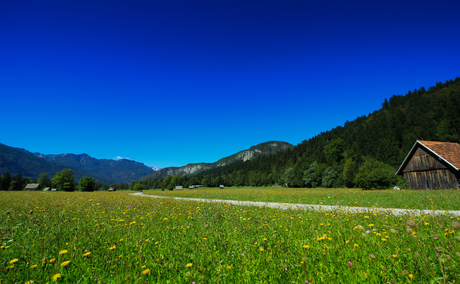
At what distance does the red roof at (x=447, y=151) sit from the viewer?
25.7 meters

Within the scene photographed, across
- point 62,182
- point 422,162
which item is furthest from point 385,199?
point 62,182

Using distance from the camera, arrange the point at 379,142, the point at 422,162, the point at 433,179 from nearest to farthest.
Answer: the point at 433,179 → the point at 422,162 → the point at 379,142

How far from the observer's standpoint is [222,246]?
470cm

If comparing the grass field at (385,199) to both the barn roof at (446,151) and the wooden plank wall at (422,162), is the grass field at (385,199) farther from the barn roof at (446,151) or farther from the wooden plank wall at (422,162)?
the wooden plank wall at (422,162)

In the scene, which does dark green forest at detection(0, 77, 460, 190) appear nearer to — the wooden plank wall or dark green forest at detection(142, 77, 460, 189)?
dark green forest at detection(142, 77, 460, 189)

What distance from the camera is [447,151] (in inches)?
1072

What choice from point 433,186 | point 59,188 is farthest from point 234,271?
point 59,188

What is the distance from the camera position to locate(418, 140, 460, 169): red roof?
25675 millimetres

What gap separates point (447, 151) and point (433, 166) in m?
2.61

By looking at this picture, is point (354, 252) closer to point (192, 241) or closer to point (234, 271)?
point (234, 271)

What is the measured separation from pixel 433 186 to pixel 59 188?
394 ft

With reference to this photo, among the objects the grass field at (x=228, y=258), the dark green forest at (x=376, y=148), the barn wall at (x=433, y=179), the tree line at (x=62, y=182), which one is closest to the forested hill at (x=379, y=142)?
the dark green forest at (x=376, y=148)

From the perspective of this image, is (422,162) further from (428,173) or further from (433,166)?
(428,173)

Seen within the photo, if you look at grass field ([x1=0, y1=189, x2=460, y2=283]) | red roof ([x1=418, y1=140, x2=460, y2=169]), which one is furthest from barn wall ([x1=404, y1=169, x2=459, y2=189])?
grass field ([x1=0, y1=189, x2=460, y2=283])
